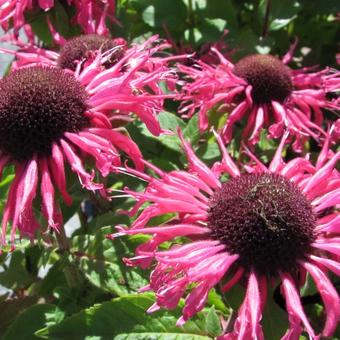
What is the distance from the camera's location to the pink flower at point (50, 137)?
2.89 feet

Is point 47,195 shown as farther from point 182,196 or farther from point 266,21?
point 266,21

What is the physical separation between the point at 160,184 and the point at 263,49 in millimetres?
742

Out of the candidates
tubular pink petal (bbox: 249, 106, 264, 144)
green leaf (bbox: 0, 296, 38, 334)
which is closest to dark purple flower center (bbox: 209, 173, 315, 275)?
tubular pink petal (bbox: 249, 106, 264, 144)

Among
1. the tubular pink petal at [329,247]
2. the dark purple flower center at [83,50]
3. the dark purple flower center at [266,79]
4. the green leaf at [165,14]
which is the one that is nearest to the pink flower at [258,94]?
the dark purple flower center at [266,79]

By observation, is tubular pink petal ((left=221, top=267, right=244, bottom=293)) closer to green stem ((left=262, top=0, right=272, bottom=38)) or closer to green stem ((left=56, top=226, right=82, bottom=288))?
green stem ((left=56, top=226, right=82, bottom=288))

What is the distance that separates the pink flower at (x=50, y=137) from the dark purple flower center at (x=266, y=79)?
41 cm

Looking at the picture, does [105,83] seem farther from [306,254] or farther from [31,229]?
[306,254]

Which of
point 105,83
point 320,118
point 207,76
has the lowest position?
point 320,118

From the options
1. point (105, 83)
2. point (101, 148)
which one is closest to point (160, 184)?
point (101, 148)

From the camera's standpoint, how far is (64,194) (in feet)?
2.91

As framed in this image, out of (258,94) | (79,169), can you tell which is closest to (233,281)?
(79,169)

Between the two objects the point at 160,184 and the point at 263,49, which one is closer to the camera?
the point at 160,184

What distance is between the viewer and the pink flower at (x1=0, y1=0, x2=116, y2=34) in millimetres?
1323

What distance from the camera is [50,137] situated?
3.08ft
